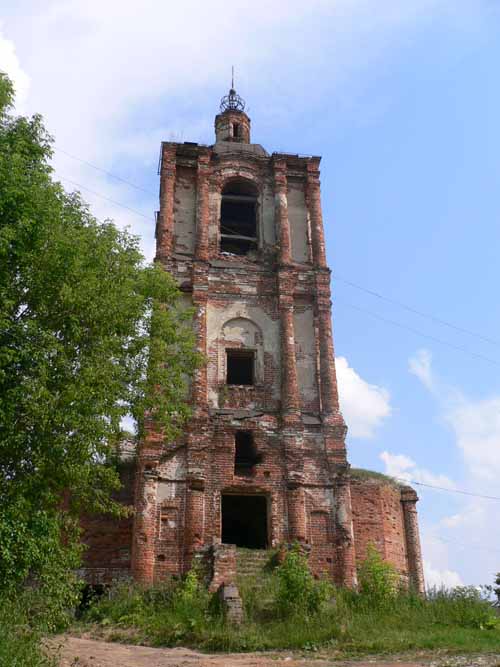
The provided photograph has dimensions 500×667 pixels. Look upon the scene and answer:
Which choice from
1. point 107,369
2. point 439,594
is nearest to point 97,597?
point 107,369

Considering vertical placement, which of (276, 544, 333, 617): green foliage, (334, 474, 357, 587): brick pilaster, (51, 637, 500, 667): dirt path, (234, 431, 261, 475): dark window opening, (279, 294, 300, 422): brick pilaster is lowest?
(51, 637, 500, 667): dirt path

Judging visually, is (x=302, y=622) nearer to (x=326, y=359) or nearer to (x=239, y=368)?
(x=326, y=359)

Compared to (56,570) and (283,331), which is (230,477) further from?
(56,570)

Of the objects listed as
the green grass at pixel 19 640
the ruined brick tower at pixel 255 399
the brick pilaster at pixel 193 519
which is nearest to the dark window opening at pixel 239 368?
the ruined brick tower at pixel 255 399

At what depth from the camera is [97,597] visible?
13547 mm

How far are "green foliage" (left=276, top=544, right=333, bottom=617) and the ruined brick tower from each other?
1.82 metres

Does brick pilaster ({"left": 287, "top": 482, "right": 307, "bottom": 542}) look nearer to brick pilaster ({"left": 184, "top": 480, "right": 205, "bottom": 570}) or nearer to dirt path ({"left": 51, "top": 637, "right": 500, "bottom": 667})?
brick pilaster ({"left": 184, "top": 480, "right": 205, "bottom": 570})

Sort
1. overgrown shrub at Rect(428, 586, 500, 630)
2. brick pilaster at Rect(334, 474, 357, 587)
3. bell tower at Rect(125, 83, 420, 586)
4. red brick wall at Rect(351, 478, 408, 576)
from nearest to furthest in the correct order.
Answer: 1. overgrown shrub at Rect(428, 586, 500, 630)
2. brick pilaster at Rect(334, 474, 357, 587)
3. bell tower at Rect(125, 83, 420, 586)
4. red brick wall at Rect(351, 478, 408, 576)

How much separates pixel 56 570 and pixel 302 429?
7.87 meters

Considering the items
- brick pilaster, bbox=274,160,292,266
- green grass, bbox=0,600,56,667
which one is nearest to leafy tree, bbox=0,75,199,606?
green grass, bbox=0,600,56,667

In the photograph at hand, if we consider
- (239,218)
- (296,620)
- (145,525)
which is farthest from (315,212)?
(296,620)

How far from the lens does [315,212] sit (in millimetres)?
19594

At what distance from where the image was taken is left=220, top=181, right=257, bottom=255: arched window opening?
65.3ft

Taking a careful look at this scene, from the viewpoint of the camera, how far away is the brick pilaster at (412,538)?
16984mm
